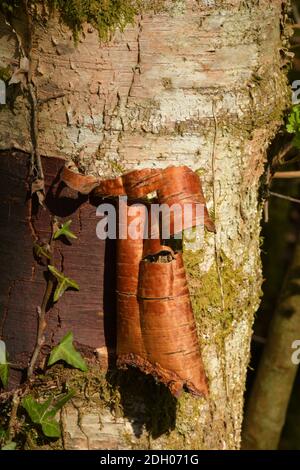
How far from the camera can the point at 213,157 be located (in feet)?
6.40

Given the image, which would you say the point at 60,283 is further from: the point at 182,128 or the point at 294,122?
the point at 294,122

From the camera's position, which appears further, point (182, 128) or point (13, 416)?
point (13, 416)

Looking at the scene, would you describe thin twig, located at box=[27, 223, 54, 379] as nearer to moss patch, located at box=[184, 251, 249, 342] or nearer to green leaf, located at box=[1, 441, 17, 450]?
green leaf, located at box=[1, 441, 17, 450]

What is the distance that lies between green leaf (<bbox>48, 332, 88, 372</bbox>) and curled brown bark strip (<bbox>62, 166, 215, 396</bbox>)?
0.52 ft

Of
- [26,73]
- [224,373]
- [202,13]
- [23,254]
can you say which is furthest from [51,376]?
[202,13]

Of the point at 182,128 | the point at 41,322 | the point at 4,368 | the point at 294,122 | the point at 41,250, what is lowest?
the point at 4,368

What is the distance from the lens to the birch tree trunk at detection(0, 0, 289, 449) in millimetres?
1835

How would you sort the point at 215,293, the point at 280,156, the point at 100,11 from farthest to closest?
the point at 280,156 < the point at 215,293 < the point at 100,11

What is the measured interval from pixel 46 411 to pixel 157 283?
487mm

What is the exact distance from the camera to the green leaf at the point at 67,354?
1948 mm

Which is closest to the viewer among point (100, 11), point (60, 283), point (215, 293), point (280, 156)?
point (100, 11)

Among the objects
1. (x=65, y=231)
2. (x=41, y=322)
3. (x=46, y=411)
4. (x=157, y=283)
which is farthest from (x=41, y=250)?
(x=46, y=411)

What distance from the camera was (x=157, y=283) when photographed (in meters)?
1.82

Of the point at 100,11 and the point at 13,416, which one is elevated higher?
the point at 100,11
